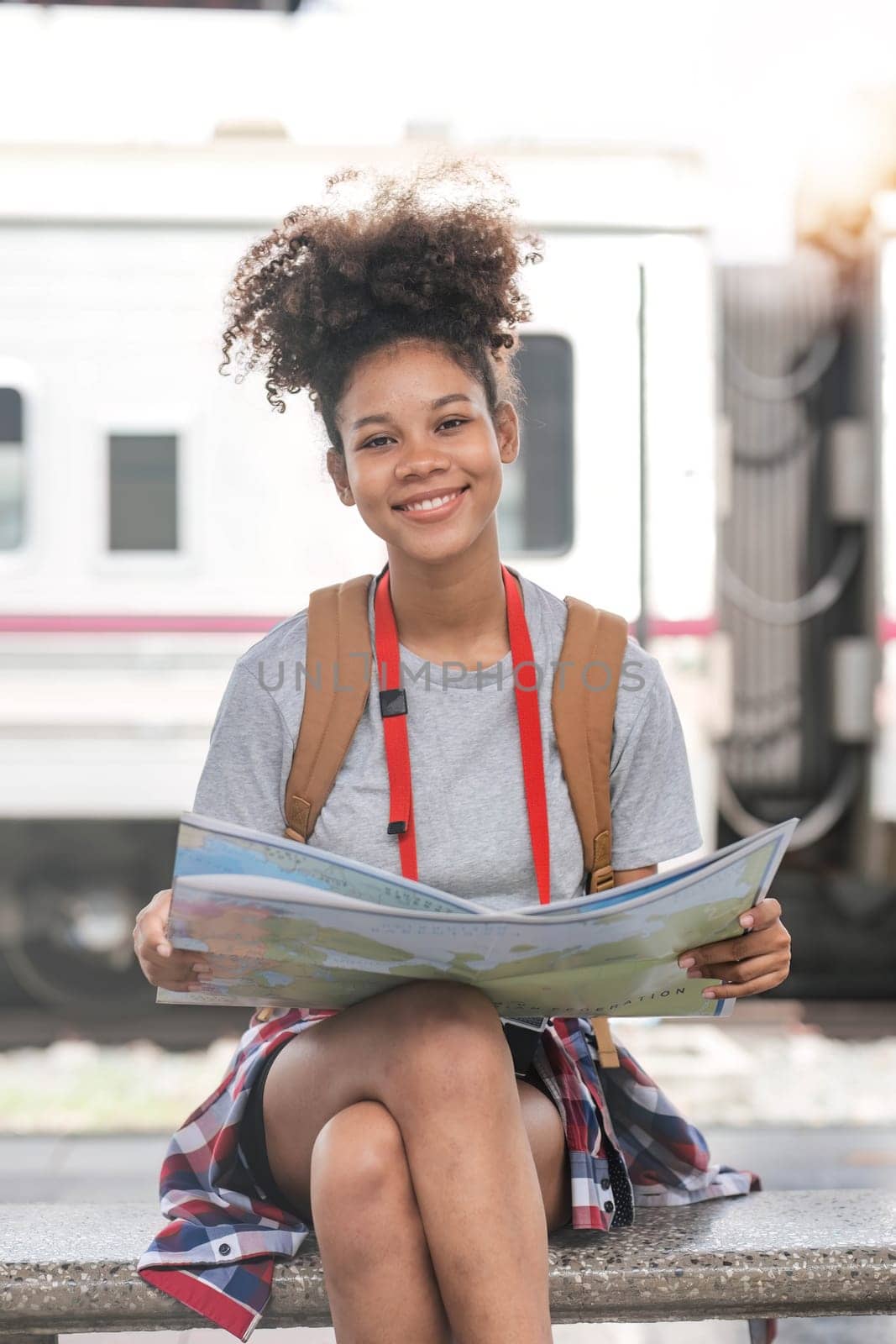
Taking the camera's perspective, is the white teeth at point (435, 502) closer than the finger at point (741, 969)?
No

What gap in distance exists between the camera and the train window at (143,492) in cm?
440

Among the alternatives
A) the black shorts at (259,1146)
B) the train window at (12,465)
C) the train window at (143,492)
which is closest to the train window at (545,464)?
the train window at (143,492)

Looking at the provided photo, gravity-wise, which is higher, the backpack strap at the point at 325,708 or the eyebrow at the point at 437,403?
the eyebrow at the point at 437,403

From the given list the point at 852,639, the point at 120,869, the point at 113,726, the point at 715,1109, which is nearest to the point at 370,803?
the point at 715,1109

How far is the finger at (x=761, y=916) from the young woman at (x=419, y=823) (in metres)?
0.02

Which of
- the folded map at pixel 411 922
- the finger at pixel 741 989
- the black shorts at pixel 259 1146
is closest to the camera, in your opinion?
the folded map at pixel 411 922

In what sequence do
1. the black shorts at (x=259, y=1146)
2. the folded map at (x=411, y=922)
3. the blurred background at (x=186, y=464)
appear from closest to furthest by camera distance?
the folded map at (x=411, y=922)
the black shorts at (x=259, y=1146)
the blurred background at (x=186, y=464)

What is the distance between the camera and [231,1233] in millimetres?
1489

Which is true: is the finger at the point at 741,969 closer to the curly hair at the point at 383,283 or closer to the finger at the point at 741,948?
the finger at the point at 741,948

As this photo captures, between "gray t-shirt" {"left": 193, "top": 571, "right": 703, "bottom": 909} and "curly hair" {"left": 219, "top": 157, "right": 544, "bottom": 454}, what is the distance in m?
0.31

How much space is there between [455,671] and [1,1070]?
2.85 metres

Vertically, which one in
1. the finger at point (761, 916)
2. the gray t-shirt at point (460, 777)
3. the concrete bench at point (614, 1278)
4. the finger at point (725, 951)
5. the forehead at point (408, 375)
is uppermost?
the forehead at point (408, 375)

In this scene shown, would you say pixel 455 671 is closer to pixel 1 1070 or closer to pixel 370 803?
pixel 370 803

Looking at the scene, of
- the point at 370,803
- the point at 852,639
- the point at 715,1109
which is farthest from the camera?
the point at 852,639
